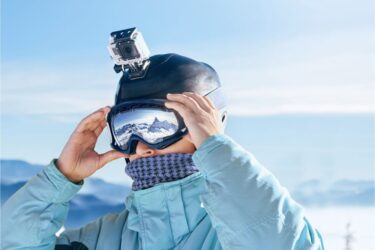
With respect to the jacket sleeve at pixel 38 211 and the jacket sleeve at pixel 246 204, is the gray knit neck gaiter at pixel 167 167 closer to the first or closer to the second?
the jacket sleeve at pixel 246 204

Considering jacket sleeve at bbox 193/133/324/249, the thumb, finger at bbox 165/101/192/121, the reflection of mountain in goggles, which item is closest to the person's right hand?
the thumb

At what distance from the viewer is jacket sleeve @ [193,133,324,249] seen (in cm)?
103

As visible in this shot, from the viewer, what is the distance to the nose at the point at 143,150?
4.09 feet

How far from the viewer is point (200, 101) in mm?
1161

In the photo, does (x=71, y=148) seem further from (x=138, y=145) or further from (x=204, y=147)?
(x=204, y=147)

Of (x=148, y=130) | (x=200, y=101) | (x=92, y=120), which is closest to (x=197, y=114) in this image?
(x=200, y=101)

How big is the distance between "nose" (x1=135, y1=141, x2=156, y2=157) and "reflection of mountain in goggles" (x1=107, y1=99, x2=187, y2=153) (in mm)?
13

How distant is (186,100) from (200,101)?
26mm

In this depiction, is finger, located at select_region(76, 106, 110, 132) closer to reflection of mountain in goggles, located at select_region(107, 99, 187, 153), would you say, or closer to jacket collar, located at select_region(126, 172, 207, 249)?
reflection of mountain in goggles, located at select_region(107, 99, 187, 153)

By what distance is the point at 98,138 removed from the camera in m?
1.48

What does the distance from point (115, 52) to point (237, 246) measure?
1.50 feet

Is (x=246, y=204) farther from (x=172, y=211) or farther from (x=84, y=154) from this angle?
(x=84, y=154)

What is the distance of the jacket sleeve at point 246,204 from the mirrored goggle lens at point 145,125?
14cm

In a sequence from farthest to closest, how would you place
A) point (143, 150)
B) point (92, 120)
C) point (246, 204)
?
1. point (92, 120)
2. point (143, 150)
3. point (246, 204)
